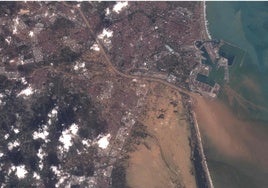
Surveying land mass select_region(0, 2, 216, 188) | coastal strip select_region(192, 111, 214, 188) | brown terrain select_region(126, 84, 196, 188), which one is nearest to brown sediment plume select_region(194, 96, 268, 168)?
coastal strip select_region(192, 111, 214, 188)

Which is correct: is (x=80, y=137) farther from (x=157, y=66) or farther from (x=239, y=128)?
(x=239, y=128)

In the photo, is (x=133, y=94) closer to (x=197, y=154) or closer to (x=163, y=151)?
(x=163, y=151)

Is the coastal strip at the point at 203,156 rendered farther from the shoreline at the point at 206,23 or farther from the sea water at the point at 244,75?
the shoreline at the point at 206,23

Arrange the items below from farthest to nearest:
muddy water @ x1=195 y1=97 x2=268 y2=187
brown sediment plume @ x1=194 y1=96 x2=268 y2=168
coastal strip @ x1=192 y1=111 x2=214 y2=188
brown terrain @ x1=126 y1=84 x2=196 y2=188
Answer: brown sediment plume @ x1=194 y1=96 x2=268 y2=168 < coastal strip @ x1=192 y1=111 x2=214 y2=188 < muddy water @ x1=195 y1=97 x2=268 y2=187 < brown terrain @ x1=126 y1=84 x2=196 y2=188

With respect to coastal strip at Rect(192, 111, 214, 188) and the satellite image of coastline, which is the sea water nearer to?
the satellite image of coastline

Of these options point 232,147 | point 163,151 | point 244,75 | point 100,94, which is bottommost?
point 163,151

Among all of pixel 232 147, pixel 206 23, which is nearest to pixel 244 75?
pixel 206 23

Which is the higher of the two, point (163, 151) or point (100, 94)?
point (100, 94)
